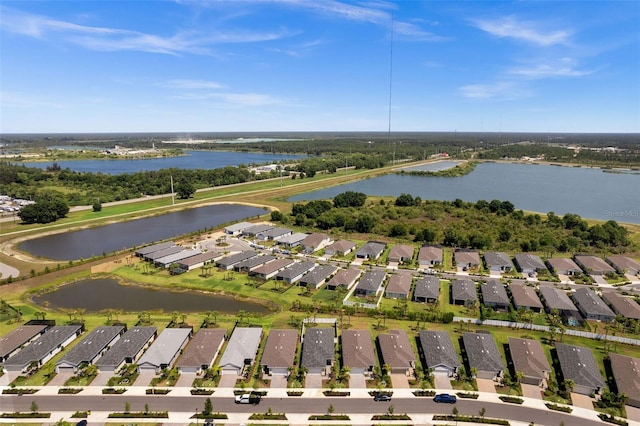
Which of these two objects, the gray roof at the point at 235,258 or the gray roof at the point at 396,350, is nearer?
the gray roof at the point at 396,350

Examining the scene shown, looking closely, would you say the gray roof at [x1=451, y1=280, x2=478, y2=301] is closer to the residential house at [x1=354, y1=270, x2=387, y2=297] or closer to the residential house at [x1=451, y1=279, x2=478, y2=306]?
the residential house at [x1=451, y1=279, x2=478, y2=306]

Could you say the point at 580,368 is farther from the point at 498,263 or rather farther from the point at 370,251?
the point at 370,251

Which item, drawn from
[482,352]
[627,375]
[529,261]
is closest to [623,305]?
[529,261]

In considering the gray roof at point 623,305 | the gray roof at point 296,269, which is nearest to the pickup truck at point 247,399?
the gray roof at point 296,269

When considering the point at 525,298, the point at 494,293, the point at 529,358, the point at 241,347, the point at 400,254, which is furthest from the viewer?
the point at 400,254

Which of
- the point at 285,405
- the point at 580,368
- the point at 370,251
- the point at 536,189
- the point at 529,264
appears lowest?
the point at 285,405

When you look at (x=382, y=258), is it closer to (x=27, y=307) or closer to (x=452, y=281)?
(x=452, y=281)

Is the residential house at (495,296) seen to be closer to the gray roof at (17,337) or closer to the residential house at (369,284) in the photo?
the residential house at (369,284)
